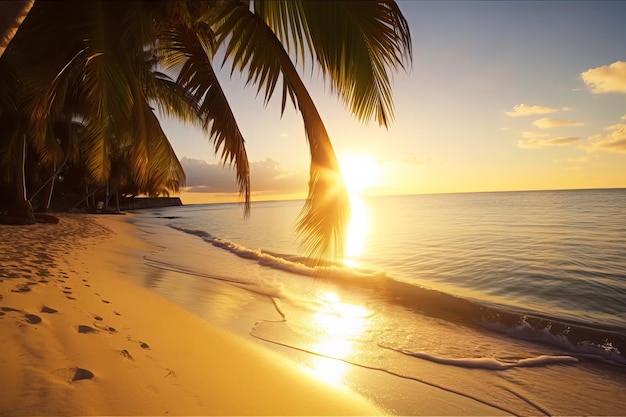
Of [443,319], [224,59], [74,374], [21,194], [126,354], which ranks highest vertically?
[224,59]

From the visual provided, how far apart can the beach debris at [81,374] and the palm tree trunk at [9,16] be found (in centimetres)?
205

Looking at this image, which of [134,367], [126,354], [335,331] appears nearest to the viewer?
[134,367]

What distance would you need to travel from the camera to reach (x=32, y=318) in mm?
3051

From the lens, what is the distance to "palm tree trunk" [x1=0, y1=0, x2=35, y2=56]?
1.54m

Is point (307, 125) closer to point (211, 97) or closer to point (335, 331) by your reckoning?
point (211, 97)

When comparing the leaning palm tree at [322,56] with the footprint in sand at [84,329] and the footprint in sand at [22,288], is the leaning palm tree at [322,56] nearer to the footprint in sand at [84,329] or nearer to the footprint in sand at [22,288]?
the footprint in sand at [84,329]

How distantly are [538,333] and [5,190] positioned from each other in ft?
105

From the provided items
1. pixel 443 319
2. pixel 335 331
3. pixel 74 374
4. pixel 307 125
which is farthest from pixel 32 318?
pixel 443 319

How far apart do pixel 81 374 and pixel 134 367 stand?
384 millimetres

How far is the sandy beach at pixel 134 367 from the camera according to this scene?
2.06 metres

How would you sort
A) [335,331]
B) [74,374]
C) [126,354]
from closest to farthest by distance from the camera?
[74,374] < [126,354] < [335,331]

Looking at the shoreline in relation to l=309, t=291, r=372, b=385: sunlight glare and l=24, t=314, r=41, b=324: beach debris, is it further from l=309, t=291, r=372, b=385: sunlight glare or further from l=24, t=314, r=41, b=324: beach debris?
l=309, t=291, r=372, b=385: sunlight glare

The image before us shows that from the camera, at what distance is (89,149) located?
5148mm

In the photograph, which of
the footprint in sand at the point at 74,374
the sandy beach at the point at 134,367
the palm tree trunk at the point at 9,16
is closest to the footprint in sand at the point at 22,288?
the sandy beach at the point at 134,367
